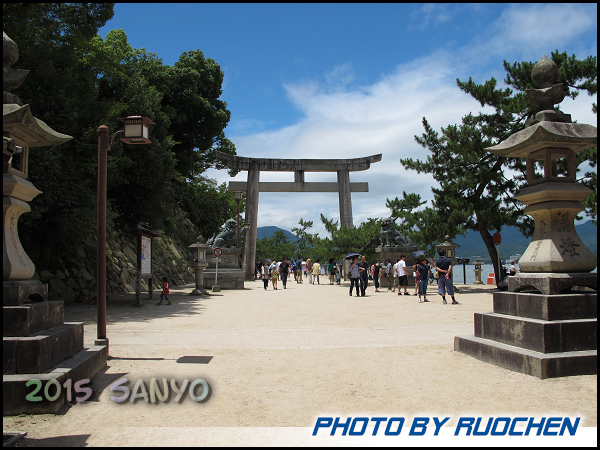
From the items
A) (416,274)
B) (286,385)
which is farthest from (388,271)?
(286,385)

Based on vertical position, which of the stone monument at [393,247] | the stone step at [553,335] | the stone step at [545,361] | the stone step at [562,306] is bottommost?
the stone step at [545,361]

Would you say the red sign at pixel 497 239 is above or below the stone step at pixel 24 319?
above

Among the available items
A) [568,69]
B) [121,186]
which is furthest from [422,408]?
[568,69]

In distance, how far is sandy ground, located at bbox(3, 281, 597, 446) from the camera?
11.9 feet

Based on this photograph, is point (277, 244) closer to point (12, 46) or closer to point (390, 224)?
point (390, 224)

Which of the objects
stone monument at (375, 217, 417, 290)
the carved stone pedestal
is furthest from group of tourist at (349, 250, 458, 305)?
the carved stone pedestal

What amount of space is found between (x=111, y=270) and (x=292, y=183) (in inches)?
487

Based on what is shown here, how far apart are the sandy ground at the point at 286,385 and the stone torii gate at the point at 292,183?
1698 cm

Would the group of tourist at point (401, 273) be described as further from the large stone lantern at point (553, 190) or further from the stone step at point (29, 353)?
the stone step at point (29, 353)

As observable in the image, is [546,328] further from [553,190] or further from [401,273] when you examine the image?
[401,273]

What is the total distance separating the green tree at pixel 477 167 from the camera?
1599 cm

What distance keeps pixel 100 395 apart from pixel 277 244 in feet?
151

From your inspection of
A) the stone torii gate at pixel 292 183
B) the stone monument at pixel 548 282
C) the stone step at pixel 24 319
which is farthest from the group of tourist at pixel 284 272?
the stone step at pixel 24 319

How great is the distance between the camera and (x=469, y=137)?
16.1m
